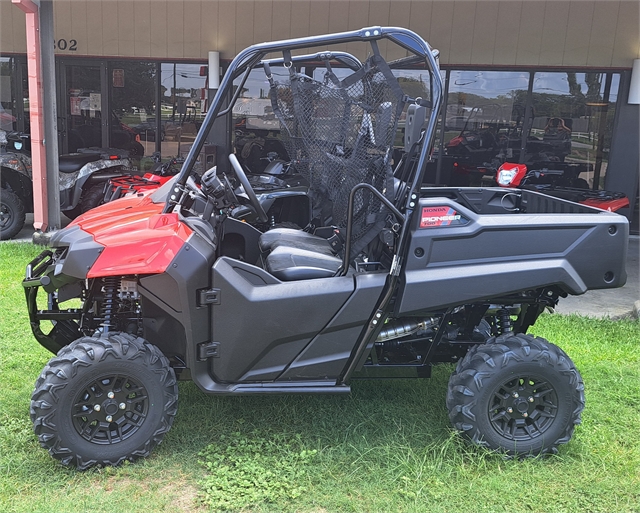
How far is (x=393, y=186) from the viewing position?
121 inches

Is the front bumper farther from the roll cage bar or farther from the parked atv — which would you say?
the parked atv

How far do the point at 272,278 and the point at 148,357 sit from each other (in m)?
0.70

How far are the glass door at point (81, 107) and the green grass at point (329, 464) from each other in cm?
775

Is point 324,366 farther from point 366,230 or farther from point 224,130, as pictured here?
point 224,130

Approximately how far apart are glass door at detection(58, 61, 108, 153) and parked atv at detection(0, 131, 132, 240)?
9.09 ft

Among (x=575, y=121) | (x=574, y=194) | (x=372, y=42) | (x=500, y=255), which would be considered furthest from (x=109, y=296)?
(x=575, y=121)

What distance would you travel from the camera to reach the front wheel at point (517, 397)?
307cm

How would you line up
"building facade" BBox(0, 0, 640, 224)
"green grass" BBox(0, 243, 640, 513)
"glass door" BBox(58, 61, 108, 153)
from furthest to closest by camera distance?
1. "glass door" BBox(58, 61, 108, 153)
2. "building facade" BBox(0, 0, 640, 224)
3. "green grass" BBox(0, 243, 640, 513)

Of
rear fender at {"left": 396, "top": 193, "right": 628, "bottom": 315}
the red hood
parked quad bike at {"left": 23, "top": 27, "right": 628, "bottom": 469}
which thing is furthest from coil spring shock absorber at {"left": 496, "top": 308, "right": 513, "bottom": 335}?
the red hood

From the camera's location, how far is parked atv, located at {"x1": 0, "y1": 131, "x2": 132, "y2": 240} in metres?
7.77

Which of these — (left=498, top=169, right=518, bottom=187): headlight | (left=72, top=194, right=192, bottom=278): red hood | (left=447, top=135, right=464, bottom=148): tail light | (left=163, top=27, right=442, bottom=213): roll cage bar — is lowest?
(left=72, top=194, right=192, bottom=278): red hood

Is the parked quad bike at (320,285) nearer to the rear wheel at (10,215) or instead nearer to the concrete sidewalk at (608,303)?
the concrete sidewalk at (608,303)

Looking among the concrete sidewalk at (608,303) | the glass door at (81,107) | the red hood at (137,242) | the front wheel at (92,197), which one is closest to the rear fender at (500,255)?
the red hood at (137,242)

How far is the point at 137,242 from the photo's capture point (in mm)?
2857
